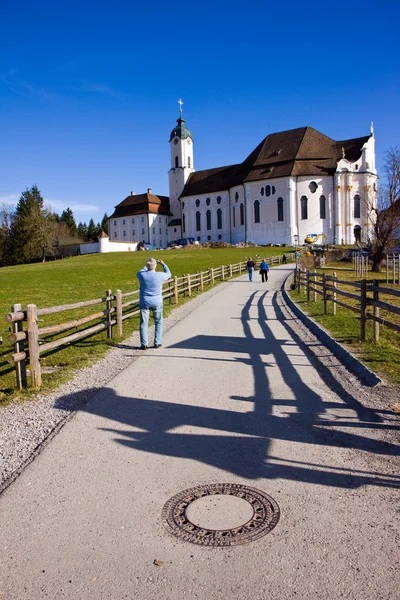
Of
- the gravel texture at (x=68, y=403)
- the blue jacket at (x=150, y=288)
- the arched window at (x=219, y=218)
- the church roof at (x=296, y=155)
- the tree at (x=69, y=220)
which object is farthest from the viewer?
the tree at (x=69, y=220)

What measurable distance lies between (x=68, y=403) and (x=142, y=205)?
10144cm

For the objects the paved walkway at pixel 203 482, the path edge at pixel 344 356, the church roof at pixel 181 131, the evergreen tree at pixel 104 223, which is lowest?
the paved walkway at pixel 203 482

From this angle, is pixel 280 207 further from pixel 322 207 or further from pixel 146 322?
pixel 146 322

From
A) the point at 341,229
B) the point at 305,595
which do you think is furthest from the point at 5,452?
the point at 341,229

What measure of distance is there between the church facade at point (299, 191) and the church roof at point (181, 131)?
20412mm

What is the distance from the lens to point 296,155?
7912 centimetres

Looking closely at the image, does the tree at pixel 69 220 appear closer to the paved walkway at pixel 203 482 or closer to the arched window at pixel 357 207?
the arched window at pixel 357 207

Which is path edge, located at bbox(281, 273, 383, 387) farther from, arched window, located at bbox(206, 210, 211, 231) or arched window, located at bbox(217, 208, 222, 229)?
arched window, located at bbox(206, 210, 211, 231)

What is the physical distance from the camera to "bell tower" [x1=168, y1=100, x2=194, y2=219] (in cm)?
10281

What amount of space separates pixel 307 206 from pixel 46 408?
7657cm

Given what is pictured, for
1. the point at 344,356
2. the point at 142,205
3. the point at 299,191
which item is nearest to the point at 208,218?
the point at 142,205

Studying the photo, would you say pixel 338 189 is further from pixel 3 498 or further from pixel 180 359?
pixel 3 498

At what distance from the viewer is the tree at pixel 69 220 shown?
12247 centimetres

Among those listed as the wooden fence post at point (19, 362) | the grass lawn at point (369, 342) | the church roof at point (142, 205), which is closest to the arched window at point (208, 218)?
the church roof at point (142, 205)
